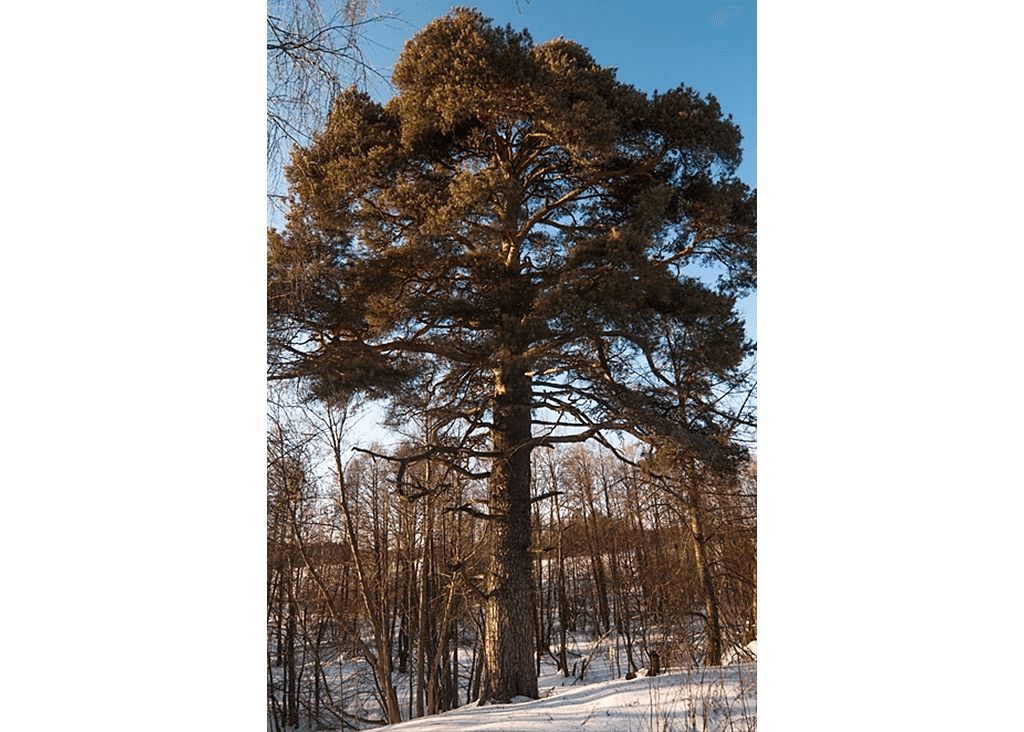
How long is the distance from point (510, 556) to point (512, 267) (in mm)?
2695

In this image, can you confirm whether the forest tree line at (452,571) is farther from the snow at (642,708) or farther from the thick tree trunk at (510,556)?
the snow at (642,708)

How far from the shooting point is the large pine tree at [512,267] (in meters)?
5.84


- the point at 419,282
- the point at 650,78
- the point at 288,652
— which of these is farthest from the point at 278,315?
the point at 650,78

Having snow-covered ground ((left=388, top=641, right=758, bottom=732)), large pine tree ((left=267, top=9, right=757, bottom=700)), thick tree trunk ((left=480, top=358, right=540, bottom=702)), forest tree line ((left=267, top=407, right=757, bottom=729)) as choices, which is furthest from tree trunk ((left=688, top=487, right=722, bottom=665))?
thick tree trunk ((left=480, top=358, right=540, bottom=702))

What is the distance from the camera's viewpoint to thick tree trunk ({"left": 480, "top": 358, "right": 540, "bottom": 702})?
249 inches

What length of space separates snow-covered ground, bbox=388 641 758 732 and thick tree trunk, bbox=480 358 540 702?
0.48 meters

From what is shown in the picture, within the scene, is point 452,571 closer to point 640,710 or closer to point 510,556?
point 510,556

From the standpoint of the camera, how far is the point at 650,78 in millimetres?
8188

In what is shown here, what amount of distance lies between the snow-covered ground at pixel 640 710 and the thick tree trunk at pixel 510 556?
1.59 feet

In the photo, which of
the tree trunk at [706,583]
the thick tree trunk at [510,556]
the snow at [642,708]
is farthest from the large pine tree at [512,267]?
the snow at [642,708]

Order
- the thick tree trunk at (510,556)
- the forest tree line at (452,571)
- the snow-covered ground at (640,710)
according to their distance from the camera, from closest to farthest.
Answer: the snow-covered ground at (640,710), the forest tree line at (452,571), the thick tree trunk at (510,556)

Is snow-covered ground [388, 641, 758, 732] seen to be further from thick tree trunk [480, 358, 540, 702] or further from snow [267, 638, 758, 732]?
thick tree trunk [480, 358, 540, 702]

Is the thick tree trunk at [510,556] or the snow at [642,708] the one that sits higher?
the thick tree trunk at [510,556]
